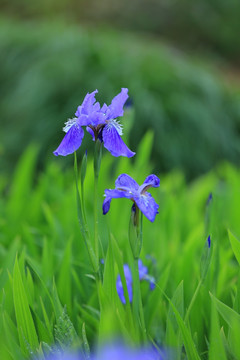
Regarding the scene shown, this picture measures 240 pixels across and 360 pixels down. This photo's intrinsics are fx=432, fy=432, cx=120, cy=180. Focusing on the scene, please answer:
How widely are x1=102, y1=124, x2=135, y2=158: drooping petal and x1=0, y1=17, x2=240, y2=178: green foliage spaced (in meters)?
2.23

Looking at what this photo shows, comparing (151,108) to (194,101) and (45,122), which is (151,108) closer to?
(194,101)

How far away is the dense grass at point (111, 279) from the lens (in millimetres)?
803

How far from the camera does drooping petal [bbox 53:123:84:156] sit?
0.77 metres

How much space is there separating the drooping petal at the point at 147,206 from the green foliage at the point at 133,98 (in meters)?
2.26

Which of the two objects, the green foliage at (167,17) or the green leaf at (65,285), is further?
the green foliage at (167,17)

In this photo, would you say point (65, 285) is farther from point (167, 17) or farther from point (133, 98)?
point (167, 17)

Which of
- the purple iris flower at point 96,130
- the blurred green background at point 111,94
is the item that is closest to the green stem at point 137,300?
the purple iris flower at point 96,130

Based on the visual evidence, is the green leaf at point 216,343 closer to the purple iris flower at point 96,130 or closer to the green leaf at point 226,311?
the green leaf at point 226,311

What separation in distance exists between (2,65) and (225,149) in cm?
225

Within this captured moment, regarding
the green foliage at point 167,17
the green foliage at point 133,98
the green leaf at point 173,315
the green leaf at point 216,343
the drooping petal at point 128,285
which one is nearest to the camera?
the green leaf at point 216,343

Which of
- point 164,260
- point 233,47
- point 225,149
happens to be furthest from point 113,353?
point 233,47

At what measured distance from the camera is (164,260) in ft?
4.58

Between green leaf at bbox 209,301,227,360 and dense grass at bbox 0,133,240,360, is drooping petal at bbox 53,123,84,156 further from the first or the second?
green leaf at bbox 209,301,227,360

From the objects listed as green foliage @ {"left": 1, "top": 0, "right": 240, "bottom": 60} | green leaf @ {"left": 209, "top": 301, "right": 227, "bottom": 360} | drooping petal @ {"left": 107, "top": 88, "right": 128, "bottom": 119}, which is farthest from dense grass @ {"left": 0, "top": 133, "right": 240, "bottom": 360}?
green foliage @ {"left": 1, "top": 0, "right": 240, "bottom": 60}
